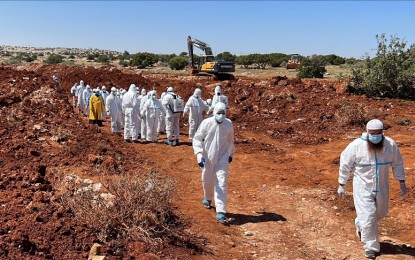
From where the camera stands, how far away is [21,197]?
5.96m

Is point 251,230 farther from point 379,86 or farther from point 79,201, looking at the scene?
point 379,86

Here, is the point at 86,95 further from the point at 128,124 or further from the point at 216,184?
the point at 216,184

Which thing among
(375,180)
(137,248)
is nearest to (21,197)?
(137,248)

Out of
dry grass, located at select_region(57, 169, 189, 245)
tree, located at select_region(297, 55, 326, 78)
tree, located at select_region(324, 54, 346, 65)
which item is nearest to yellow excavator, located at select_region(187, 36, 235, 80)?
tree, located at select_region(297, 55, 326, 78)

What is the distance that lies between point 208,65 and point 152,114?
1630 cm

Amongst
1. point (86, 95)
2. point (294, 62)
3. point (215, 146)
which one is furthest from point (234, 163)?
point (294, 62)

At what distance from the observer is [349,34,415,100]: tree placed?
1855 cm

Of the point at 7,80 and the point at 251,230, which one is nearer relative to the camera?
the point at 251,230

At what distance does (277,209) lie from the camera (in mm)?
7449

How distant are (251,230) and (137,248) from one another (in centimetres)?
202

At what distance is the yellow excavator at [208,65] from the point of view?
27891 mm

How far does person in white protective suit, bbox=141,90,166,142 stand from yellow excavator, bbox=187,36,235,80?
14.9 meters

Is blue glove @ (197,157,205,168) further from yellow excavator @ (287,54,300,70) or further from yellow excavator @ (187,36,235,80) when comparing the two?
yellow excavator @ (287,54,300,70)

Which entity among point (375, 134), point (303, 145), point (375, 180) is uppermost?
point (375, 134)
